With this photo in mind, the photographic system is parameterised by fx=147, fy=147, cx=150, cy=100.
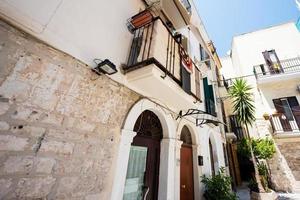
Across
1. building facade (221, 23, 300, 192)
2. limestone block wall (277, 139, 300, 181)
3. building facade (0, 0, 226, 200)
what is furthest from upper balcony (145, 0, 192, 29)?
limestone block wall (277, 139, 300, 181)

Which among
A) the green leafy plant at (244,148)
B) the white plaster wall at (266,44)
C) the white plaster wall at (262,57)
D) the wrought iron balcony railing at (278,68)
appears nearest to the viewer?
the green leafy plant at (244,148)

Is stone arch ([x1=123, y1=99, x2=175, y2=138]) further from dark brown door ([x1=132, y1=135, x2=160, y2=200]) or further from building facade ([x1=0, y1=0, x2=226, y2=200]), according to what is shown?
dark brown door ([x1=132, y1=135, x2=160, y2=200])

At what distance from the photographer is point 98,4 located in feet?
9.48

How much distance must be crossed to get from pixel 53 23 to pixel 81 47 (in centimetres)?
45

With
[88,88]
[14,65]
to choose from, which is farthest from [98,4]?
[14,65]

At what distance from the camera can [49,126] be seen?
5.97ft

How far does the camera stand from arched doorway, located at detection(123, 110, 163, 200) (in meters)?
3.08

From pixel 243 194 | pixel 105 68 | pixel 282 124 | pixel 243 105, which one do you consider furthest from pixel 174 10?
pixel 282 124

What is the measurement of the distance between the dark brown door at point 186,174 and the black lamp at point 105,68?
366cm

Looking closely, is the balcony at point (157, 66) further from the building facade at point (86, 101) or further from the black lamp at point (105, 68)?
the black lamp at point (105, 68)

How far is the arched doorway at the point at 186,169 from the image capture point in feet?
15.2

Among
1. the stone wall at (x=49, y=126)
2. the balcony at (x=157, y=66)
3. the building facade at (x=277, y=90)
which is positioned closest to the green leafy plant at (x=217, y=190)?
the balcony at (x=157, y=66)

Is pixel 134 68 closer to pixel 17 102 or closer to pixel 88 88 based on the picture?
pixel 88 88

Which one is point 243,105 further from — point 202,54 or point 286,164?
point 286,164
